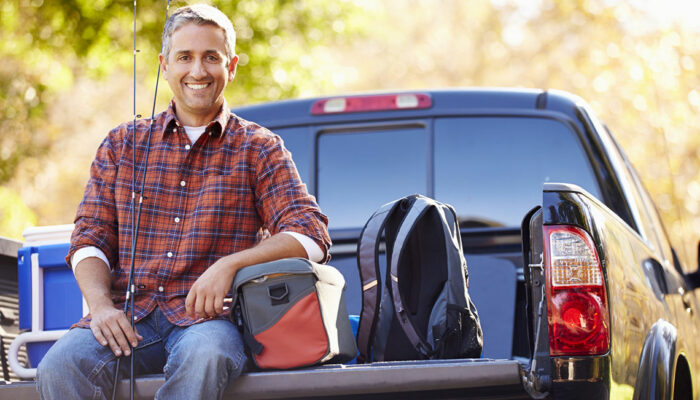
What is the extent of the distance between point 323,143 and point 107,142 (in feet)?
4.59

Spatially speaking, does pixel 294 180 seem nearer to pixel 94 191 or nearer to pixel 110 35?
pixel 94 191

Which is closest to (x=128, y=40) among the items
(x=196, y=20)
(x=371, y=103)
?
(x=371, y=103)

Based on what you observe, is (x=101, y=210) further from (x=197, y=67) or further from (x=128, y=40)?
(x=128, y=40)

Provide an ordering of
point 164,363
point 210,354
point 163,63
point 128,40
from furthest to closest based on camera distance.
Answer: point 128,40 → point 163,63 → point 164,363 → point 210,354

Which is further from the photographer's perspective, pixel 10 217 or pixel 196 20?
pixel 10 217

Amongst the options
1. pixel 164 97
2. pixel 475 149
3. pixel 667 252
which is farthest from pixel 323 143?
pixel 164 97

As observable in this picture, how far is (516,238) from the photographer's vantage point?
4145mm

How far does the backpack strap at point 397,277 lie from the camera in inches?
120

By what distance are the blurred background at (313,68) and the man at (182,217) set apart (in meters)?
0.27

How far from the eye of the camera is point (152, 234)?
3.19 m

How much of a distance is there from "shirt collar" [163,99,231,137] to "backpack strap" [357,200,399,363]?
0.63 metres

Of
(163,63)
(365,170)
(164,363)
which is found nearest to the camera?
A: (164,363)

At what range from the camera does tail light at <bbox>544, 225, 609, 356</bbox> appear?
2.57 m

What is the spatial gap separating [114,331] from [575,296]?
1388 millimetres
